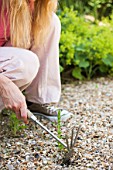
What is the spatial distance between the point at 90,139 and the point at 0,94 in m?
0.57

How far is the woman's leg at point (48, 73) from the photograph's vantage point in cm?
235

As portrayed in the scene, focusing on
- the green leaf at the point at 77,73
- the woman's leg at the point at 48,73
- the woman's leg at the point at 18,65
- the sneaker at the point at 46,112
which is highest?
the woman's leg at the point at 18,65

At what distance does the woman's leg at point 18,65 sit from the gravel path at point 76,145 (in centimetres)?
24

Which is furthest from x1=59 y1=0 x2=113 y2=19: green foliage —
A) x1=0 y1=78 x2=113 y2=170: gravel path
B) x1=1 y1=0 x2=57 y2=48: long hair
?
x1=1 y1=0 x2=57 y2=48: long hair

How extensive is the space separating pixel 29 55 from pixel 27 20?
17cm

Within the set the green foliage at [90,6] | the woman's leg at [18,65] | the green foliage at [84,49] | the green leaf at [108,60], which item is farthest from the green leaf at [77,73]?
the woman's leg at [18,65]

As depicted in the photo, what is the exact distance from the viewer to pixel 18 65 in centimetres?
202

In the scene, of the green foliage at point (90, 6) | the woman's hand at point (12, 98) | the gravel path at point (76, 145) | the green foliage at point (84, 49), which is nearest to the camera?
the woman's hand at point (12, 98)

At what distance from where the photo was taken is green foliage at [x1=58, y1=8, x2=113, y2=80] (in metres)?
3.40

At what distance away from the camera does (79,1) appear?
481cm

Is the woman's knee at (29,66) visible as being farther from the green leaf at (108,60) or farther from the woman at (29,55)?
the green leaf at (108,60)

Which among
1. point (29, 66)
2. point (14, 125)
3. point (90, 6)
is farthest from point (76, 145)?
point (90, 6)

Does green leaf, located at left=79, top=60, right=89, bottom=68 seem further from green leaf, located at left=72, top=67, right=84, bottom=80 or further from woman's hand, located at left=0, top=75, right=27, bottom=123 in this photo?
woman's hand, located at left=0, top=75, right=27, bottom=123

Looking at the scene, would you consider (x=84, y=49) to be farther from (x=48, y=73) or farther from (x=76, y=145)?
(x=76, y=145)
